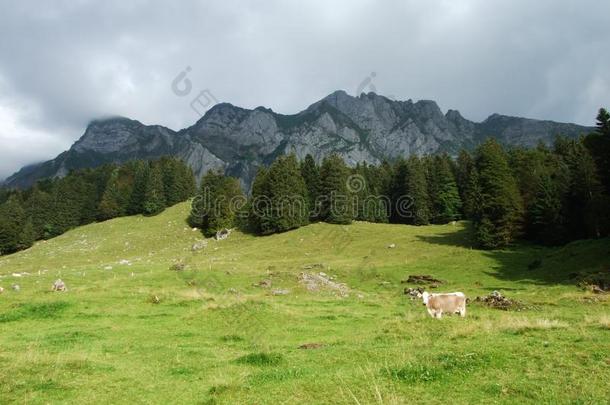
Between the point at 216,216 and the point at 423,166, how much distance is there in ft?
168

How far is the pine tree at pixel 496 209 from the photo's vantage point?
59.5 meters

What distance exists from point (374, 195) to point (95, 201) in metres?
74.6

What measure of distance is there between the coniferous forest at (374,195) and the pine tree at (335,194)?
0.21 m

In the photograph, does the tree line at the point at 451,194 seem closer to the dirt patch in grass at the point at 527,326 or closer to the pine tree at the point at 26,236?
the pine tree at the point at 26,236

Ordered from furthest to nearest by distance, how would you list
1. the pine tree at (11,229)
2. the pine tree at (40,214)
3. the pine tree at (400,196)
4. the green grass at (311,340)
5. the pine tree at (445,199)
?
the pine tree at (40,214) → the pine tree at (400,196) → the pine tree at (11,229) → the pine tree at (445,199) → the green grass at (311,340)

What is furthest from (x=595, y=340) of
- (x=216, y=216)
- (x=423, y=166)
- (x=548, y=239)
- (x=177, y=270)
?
(x=423, y=166)

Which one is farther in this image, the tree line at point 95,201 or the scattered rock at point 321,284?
the tree line at point 95,201

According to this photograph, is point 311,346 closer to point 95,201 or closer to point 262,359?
point 262,359

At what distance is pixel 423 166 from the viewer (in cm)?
10362

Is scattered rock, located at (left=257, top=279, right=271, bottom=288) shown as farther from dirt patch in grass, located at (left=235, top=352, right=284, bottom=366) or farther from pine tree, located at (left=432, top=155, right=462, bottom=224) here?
pine tree, located at (left=432, top=155, right=462, bottom=224)

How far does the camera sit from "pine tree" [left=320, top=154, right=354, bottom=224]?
269 feet

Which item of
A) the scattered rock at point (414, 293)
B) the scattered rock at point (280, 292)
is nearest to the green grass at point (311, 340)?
the scattered rock at point (414, 293)

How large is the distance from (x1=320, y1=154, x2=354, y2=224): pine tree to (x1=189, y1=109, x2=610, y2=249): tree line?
20cm

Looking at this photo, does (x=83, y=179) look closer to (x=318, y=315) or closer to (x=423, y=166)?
(x=423, y=166)
